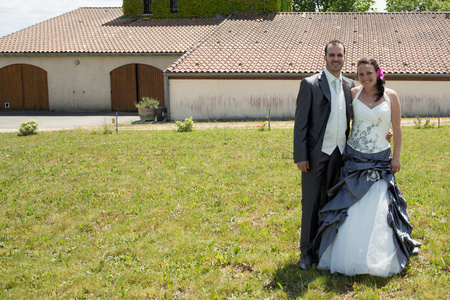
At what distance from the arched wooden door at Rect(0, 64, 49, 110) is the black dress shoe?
2335cm

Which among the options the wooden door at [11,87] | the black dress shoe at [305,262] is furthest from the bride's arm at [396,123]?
the wooden door at [11,87]

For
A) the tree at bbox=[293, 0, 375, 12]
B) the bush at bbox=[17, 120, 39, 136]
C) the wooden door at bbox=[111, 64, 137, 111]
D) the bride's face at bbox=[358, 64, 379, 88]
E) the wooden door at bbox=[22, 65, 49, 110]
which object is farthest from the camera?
the tree at bbox=[293, 0, 375, 12]

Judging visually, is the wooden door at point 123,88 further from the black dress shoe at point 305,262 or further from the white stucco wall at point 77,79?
the black dress shoe at point 305,262

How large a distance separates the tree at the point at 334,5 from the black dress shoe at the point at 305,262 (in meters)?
41.1

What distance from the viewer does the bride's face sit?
4.35 m

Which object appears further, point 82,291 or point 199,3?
point 199,3

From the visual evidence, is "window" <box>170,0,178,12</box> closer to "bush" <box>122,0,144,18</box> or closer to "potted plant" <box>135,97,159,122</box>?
"bush" <box>122,0,144,18</box>

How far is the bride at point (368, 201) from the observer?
4.20 meters

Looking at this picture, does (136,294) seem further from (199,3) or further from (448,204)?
(199,3)

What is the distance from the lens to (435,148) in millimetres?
10383

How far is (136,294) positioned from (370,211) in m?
2.55

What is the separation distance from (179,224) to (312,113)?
281cm

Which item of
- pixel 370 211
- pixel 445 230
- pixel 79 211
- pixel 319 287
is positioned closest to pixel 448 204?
pixel 445 230

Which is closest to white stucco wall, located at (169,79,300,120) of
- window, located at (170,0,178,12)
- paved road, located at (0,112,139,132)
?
paved road, located at (0,112,139,132)
